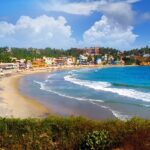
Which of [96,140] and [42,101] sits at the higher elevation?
[96,140]

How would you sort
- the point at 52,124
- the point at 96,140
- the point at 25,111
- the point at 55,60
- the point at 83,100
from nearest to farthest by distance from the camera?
the point at 96,140, the point at 52,124, the point at 25,111, the point at 83,100, the point at 55,60

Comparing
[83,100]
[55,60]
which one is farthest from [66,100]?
[55,60]

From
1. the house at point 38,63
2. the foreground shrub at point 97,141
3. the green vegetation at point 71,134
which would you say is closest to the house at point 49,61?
the house at point 38,63

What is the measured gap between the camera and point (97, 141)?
13031 millimetres

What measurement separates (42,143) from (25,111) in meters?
18.8

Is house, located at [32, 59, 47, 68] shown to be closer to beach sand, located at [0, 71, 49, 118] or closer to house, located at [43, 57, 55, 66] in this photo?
house, located at [43, 57, 55, 66]

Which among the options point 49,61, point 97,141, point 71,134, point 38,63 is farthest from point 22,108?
point 49,61

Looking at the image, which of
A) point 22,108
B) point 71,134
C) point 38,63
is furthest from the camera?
point 38,63

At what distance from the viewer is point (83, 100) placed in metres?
39.6

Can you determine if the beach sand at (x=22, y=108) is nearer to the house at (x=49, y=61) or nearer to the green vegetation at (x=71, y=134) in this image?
the green vegetation at (x=71, y=134)

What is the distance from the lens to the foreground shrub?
13.0m

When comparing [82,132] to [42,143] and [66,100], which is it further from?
[66,100]

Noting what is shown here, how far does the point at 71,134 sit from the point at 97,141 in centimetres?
110

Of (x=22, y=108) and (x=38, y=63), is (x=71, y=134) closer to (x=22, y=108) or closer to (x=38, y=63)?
(x=22, y=108)
